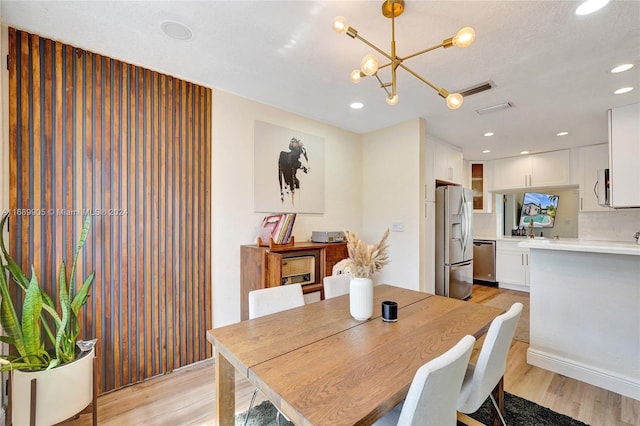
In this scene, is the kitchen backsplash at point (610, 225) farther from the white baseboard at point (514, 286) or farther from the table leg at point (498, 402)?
the table leg at point (498, 402)

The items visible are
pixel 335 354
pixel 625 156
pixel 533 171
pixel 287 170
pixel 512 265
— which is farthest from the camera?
pixel 512 265

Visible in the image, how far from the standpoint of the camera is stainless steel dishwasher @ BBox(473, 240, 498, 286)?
5289 mm

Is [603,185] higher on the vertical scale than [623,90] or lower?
lower

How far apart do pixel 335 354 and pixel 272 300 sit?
715 mm

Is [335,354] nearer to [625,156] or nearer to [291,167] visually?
[291,167]

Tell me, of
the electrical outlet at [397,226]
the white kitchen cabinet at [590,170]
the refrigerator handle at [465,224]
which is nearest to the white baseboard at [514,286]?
the white kitchen cabinet at [590,170]

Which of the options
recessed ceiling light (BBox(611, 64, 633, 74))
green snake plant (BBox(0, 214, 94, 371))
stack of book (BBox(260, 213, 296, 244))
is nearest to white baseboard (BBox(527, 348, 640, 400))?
recessed ceiling light (BBox(611, 64, 633, 74))

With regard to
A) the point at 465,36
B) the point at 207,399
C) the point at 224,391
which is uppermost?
the point at 465,36

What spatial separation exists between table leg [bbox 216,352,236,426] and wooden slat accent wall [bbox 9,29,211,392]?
1.26 meters

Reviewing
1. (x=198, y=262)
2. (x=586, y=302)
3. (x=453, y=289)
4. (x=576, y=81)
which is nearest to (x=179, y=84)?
(x=198, y=262)

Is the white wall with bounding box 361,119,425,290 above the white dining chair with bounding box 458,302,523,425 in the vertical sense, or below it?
above

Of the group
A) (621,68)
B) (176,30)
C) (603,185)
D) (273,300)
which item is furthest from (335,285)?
(603,185)

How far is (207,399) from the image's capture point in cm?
199

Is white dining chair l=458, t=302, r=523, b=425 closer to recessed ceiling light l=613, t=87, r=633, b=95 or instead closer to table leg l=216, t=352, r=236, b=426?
table leg l=216, t=352, r=236, b=426
